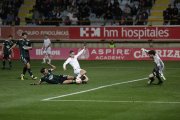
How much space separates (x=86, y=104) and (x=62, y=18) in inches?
1208

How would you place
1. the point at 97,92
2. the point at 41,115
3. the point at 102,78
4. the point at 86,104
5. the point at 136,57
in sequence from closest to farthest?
the point at 41,115 < the point at 86,104 < the point at 97,92 < the point at 102,78 < the point at 136,57

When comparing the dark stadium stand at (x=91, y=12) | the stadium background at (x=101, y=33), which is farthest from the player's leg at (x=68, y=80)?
the dark stadium stand at (x=91, y=12)

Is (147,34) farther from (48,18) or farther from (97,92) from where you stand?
(97,92)

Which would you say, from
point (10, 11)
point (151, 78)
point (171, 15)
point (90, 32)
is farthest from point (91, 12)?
point (151, 78)

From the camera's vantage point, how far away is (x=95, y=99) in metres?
20.6

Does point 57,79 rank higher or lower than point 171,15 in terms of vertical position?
lower

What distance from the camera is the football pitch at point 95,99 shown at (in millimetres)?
16922

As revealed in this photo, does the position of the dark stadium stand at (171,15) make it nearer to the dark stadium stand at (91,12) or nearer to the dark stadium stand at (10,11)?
the dark stadium stand at (91,12)

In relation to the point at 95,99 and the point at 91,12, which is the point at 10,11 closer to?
the point at 91,12

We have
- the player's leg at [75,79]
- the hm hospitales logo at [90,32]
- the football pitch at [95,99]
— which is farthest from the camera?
the hm hospitales logo at [90,32]

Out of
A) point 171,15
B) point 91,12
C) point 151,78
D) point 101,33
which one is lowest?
point 151,78

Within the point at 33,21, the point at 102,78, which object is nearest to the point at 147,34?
the point at 33,21

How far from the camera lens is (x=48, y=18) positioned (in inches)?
1957

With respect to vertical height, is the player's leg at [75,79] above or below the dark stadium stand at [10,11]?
below
